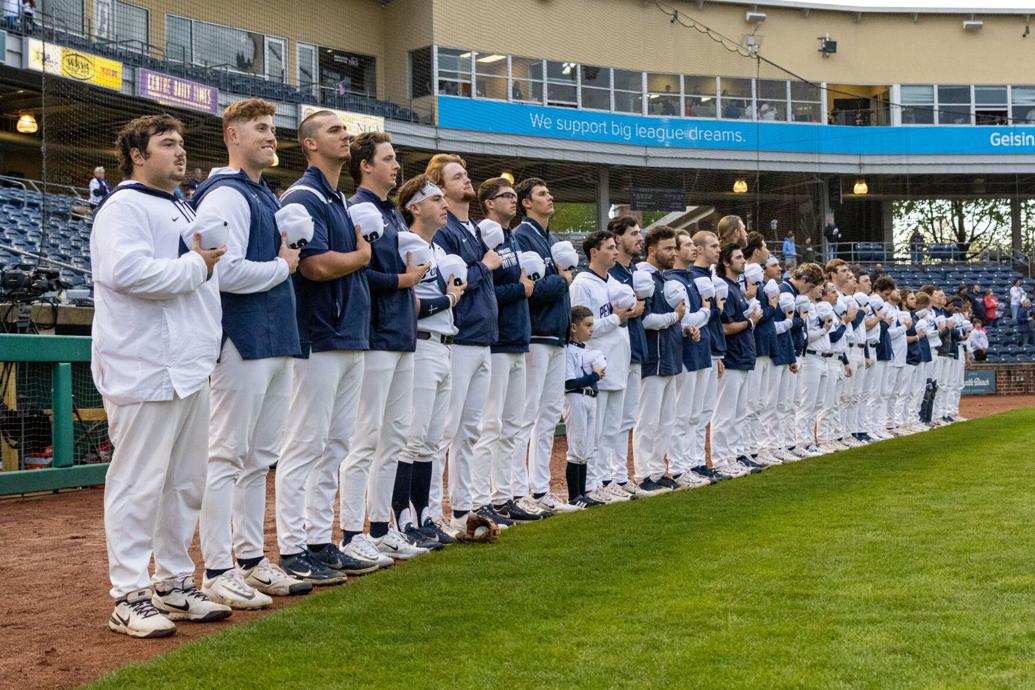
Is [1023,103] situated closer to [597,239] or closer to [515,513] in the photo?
[597,239]

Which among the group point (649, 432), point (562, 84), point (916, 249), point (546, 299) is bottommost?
point (649, 432)

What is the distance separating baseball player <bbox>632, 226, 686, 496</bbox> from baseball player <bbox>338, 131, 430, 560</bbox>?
3.92m

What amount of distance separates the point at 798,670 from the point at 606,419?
5841 mm

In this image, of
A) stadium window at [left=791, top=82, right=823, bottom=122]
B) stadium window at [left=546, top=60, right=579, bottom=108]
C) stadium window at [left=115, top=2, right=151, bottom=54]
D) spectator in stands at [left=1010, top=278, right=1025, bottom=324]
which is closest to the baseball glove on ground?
stadium window at [left=115, top=2, right=151, bottom=54]

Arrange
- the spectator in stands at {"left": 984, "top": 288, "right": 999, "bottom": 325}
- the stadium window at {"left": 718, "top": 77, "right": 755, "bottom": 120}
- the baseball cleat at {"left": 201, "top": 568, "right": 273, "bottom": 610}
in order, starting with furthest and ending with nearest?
the stadium window at {"left": 718, "top": 77, "right": 755, "bottom": 120}
the spectator in stands at {"left": 984, "top": 288, "right": 999, "bottom": 325}
the baseball cleat at {"left": 201, "top": 568, "right": 273, "bottom": 610}

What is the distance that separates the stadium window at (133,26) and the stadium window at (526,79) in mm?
11189

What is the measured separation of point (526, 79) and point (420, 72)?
3.40m

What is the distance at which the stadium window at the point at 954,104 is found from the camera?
41500 mm

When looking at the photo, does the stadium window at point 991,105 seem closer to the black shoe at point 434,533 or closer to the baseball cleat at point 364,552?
the black shoe at point 434,533

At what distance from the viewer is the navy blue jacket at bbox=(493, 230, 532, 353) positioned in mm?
8281

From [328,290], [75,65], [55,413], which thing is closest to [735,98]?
[75,65]

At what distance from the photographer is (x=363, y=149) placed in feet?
23.1

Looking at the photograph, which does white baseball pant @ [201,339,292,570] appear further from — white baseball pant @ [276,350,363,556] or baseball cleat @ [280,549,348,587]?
baseball cleat @ [280,549,348,587]

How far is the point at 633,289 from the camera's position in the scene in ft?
33.0
